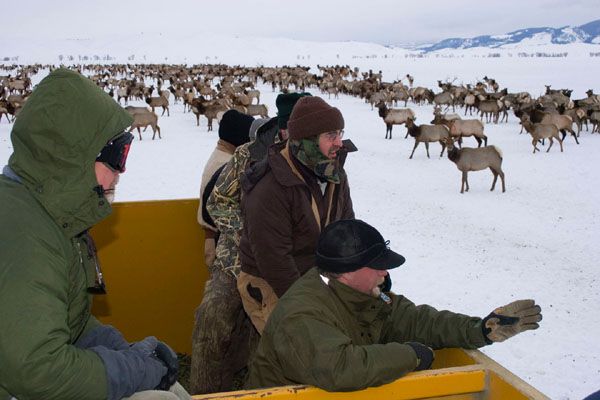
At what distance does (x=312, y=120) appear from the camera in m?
2.76

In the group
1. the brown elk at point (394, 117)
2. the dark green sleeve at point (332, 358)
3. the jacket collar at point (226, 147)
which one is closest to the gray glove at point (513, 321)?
the dark green sleeve at point (332, 358)

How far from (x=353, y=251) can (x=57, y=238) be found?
1183mm

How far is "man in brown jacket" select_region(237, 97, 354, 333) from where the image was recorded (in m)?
2.73

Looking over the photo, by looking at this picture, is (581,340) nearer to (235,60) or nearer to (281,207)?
(281,207)

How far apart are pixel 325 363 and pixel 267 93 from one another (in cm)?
3254

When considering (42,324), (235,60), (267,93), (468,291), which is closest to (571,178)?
(468,291)

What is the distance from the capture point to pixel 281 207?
2727 millimetres

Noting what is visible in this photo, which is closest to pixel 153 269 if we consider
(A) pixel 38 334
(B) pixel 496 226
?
(A) pixel 38 334

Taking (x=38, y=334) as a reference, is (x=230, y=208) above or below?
below

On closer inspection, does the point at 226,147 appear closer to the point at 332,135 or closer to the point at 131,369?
the point at 332,135

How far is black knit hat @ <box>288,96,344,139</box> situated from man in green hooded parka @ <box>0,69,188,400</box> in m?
1.22

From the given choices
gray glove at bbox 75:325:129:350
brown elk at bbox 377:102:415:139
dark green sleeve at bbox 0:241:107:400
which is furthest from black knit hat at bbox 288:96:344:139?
brown elk at bbox 377:102:415:139

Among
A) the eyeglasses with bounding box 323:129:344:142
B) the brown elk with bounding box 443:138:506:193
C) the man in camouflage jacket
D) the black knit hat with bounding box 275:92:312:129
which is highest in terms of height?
the black knit hat with bounding box 275:92:312:129

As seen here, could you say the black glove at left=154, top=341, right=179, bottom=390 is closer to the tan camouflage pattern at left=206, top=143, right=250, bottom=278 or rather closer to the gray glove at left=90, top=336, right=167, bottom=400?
the gray glove at left=90, top=336, right=167, bottom=400
